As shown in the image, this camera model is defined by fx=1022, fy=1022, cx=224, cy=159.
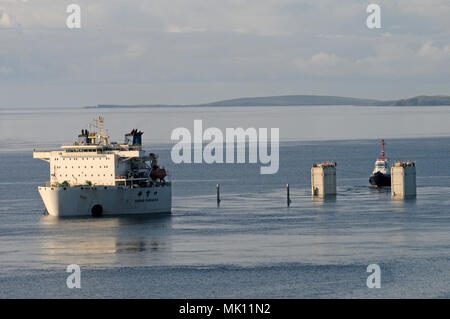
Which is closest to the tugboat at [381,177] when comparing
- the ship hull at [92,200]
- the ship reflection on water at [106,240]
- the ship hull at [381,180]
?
the ship hull at [381,180]

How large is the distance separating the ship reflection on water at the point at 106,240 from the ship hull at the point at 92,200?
38.8 inches

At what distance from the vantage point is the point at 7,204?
3809 inches

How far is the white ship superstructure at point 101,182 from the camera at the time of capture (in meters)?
83.7

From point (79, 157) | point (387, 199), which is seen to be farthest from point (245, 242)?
point (387, 199)

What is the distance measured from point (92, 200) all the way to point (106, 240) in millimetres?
12484

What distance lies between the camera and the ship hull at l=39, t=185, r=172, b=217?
83625 mm

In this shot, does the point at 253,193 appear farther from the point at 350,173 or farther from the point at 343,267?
the point at 343,267

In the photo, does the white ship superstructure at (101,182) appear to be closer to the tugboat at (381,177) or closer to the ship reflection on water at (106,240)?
the ship reflection on water at (106,240)

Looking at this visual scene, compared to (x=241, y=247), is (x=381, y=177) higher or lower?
higher

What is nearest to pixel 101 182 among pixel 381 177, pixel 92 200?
pixel 92 200

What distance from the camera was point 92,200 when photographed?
83688 millimetres
